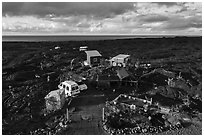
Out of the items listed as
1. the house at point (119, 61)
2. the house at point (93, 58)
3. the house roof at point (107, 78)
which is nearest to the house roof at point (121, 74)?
the house roof at point (107, 78)

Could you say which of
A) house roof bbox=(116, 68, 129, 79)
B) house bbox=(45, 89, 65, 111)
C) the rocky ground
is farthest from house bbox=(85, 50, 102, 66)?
house bbox=(45, 89, 65, 111)

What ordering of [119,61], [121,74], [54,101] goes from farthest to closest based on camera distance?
[119,61]
[121,74]
[54,101]

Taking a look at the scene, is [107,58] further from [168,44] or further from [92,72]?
[168,44]

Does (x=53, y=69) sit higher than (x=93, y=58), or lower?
lower

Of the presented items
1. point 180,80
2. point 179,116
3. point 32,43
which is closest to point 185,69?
point 180,80

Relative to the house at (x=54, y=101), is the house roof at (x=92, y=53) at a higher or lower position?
higher

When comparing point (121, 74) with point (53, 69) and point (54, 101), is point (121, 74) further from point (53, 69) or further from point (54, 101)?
point (53, 69)

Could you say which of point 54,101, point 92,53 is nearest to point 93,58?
point 92,53

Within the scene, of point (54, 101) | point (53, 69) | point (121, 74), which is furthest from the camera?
point (53, 69)

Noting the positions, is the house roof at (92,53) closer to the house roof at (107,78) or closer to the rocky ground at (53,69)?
the rocky ground at (53,69)
